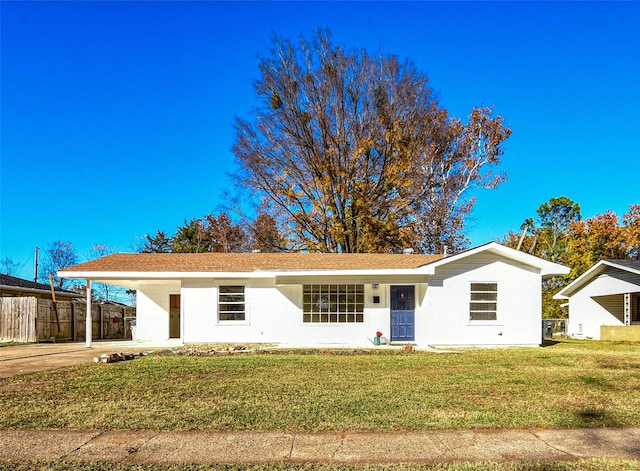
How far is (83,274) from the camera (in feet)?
57.4

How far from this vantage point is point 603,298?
25.9m

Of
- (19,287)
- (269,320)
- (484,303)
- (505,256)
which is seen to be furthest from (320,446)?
(19,287)

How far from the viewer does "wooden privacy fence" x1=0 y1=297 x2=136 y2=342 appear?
21.0 metres

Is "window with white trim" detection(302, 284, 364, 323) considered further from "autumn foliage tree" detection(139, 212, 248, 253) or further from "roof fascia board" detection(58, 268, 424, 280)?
"autumn foliage tree" detection(139, 212, 248, 253)

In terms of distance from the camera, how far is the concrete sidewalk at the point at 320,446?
5438 millimetres

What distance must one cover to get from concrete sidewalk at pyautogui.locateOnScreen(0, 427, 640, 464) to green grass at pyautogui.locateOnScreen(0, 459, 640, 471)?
A: 5.7 inches

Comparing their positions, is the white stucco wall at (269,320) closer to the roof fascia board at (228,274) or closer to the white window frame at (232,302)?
the white window frame at (232,302)

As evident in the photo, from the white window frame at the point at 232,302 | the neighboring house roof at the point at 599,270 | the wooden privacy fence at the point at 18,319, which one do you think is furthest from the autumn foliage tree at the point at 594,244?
the wooden privacy fence at the point at 18,319

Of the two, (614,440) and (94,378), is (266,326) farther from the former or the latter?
(614,440)

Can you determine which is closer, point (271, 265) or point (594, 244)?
point (271, 265)

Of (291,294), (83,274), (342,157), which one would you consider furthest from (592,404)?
(342,157)

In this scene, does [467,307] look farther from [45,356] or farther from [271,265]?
[45,356]

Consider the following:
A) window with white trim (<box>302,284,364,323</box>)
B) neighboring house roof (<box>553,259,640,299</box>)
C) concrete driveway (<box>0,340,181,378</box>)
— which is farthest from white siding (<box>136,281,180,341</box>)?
neighboring house roof (<box>553,259,640,299</box>)

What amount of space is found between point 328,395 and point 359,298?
9.82 m
